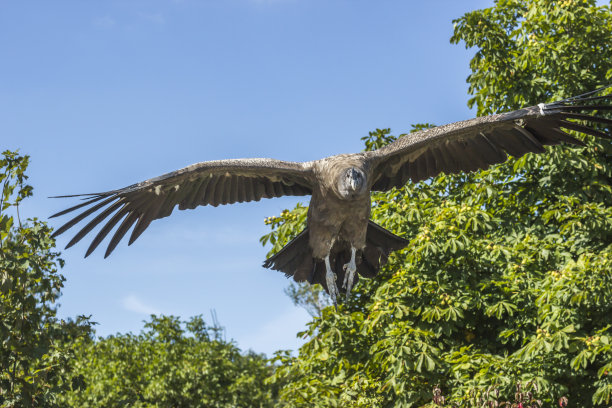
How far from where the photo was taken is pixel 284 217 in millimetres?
9531

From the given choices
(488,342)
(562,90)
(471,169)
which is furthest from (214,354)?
(471,169)

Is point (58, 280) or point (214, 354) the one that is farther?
point (214, 354)

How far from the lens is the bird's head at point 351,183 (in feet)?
18.0

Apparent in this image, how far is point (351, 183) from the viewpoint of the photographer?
216 inches

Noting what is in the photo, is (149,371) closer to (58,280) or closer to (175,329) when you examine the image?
(175,329)

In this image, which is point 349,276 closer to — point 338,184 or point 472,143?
point 338,184

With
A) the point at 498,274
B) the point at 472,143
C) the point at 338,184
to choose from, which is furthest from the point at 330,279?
the point at 498,274

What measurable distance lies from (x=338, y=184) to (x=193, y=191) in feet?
4.71

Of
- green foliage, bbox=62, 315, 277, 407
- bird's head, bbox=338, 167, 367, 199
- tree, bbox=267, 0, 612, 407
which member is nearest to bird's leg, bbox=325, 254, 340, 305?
bird's head, bbox=338, 167, 367, 199

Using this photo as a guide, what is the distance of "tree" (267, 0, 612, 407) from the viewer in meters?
7.21

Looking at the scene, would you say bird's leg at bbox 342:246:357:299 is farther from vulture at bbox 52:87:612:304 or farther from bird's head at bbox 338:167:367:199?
bird's head at bbox 338:167:367:199

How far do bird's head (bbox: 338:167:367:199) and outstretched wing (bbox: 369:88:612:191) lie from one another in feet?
1.62

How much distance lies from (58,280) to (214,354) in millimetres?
9566

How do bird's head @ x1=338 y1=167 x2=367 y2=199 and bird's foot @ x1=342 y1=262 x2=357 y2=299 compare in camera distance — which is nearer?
bird's head @ x1=338 y1=167 x2=367 y2=199
